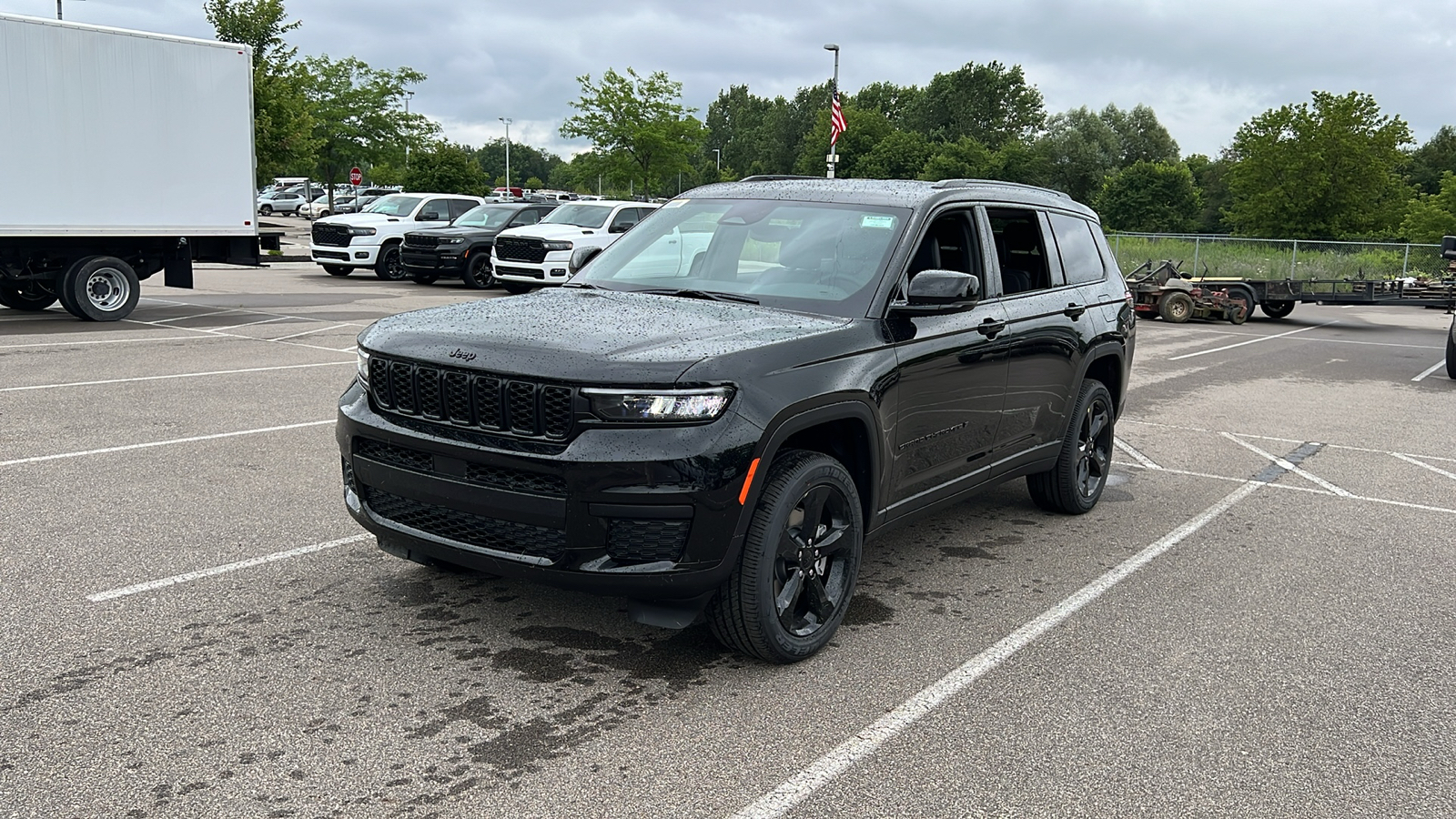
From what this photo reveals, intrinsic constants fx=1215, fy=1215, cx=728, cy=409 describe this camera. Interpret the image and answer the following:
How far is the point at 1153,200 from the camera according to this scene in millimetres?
87438

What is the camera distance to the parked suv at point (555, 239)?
21.6 meters

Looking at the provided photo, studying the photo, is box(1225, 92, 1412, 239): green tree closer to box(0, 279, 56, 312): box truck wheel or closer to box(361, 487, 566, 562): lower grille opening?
box(0, 279, 56, 312): box truck wheel

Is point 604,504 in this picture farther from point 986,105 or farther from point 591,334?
point 986,105

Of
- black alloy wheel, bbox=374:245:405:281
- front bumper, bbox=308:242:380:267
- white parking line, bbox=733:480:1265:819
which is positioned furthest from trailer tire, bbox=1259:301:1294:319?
white parking line, bbox=733:480:1265:819

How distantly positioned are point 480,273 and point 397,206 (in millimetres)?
3805

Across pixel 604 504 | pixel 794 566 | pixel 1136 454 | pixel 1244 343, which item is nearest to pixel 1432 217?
pixel 1244 343

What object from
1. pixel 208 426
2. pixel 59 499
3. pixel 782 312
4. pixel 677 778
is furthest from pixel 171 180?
pixel 677 778

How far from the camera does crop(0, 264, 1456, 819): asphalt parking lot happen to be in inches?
137

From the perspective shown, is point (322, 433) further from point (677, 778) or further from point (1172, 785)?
point (1172, 785)

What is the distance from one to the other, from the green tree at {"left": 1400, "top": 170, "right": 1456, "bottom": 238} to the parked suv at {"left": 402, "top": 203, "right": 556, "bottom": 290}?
155 feet

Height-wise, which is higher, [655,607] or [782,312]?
[782,312]

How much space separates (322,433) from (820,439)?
202 inches

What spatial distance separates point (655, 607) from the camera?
4090mm

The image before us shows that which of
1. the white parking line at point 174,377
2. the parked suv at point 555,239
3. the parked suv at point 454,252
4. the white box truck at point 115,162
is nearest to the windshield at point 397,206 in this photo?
the parked suv at point 454,252
